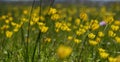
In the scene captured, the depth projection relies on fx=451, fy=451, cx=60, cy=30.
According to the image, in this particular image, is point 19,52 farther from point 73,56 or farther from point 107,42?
point 107,42

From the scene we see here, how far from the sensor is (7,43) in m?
4.39

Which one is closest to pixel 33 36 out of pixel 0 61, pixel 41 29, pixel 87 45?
pixel 87 45

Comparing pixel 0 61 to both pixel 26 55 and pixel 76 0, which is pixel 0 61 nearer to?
pixel 26 55

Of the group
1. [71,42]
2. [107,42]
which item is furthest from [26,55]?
[107,42]

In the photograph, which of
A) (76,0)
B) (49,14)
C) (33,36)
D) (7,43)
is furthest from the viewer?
(76,0)

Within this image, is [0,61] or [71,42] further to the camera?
[71,42]

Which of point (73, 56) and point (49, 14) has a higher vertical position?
point (49, 14)

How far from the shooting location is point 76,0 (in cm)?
1382

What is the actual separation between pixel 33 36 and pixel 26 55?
6.40ft

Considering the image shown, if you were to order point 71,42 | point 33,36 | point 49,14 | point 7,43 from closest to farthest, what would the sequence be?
point 49,14
point 71,42
point 7,43
point 33,36

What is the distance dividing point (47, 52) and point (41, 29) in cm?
62

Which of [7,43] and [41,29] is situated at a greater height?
[41,29]

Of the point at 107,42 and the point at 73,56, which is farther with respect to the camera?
the point at 107,42

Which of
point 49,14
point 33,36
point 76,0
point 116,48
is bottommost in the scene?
point 76,0
